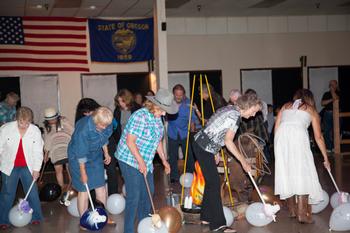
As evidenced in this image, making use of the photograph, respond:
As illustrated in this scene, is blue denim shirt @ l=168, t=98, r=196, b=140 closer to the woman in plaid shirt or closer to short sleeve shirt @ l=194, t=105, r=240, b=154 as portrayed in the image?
short sleeve shirt @ l=194, t=105, r=240, b=154

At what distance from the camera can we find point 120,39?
1334 centimetres

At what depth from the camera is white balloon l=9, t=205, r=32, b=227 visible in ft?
21.0

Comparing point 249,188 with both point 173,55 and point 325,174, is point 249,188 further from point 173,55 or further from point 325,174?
point 173,55

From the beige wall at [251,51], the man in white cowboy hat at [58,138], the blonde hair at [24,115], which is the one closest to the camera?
the blonde hair at [24,115]

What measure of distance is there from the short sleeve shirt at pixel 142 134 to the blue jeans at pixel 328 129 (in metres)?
8.96

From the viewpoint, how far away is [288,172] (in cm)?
607

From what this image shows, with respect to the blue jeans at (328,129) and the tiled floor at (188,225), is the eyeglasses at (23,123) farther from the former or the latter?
the blue jeans at (328,129)

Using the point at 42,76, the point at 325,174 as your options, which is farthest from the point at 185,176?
the point at 42,76

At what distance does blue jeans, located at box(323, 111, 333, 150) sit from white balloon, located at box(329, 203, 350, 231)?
7914 mm

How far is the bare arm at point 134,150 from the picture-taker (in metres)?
4.95

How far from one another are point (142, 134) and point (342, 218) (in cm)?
234

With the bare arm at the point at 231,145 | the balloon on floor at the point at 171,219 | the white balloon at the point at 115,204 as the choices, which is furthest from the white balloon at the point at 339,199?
the white balloon at the point at 115,204

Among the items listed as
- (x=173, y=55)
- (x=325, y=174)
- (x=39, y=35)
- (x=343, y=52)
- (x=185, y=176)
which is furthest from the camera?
(x=343, y=52)

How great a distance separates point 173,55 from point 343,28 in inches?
206
